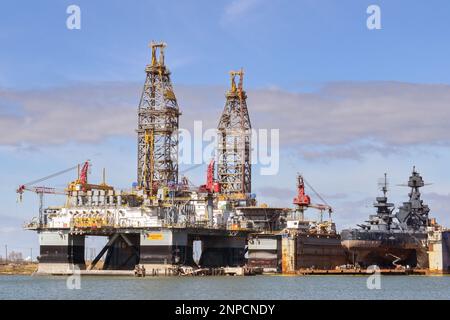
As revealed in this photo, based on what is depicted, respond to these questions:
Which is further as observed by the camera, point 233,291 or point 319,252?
point 319,252

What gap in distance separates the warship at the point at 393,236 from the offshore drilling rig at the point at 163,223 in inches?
184

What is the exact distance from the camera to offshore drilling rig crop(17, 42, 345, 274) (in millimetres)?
125594

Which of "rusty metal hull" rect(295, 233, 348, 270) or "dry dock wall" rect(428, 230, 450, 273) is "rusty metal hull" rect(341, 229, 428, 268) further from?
"dry dock wall" rect(428, 230, 450, 273)

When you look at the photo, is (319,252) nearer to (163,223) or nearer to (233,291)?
(163,223)

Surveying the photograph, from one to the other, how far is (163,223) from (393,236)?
3498 cm

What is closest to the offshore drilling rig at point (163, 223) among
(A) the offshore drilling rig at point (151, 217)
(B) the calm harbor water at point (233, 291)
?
(A) the offshore drilling rig at point (151, 217)

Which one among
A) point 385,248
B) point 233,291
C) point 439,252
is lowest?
point 233,291

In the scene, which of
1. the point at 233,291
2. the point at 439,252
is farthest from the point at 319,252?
the point at 233,291

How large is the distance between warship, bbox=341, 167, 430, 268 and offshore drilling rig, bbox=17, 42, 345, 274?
4.67 meters

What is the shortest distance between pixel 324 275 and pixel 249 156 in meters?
41.5

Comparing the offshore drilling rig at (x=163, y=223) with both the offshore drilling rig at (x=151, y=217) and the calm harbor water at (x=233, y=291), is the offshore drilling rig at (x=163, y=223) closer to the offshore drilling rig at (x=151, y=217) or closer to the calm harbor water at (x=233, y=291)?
the offshore drilling rig at (x=151, y=217)

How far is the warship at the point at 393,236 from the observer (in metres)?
135

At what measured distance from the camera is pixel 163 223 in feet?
408

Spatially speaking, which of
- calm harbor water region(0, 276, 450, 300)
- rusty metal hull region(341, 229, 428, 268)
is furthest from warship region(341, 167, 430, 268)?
calm harbor water region(0, 276, 450, 300)
